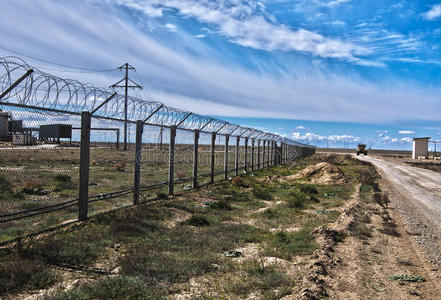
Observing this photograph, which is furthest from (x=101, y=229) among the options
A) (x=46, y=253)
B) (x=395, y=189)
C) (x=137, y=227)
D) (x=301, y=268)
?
(x=395, y=189)

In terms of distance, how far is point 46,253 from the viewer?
5152mm

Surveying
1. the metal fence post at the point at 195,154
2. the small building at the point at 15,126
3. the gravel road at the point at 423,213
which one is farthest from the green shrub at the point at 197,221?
the metal fence post at the point at 195,154

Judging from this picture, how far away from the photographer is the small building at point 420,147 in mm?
56438

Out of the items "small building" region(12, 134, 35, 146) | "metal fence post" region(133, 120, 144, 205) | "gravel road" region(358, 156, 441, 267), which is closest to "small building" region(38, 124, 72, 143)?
"small building" region(12, 134, 35, 146)

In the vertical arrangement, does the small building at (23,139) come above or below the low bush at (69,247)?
above

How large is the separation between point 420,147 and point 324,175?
46.2m

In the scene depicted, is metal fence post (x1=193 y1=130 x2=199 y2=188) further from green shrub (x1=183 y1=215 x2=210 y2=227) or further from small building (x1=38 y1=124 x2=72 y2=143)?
small building (x1=38 y1=124 x2=72 y2=143)

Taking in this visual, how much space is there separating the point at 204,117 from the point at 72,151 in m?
6.67

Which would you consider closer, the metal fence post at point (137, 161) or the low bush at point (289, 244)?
the low bush at point (289, 244)

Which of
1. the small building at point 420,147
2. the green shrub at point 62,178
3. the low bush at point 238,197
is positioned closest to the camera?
the low bush at point 238,197

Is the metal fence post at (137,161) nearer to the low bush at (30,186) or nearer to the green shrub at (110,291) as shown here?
the low bush at (30,186)

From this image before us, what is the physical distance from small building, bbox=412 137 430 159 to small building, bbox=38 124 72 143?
61.1 meters

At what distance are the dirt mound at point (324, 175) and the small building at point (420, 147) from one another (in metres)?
43.8

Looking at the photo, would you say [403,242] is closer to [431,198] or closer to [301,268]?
[301,268]
